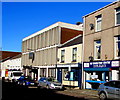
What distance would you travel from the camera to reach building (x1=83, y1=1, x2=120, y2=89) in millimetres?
19562

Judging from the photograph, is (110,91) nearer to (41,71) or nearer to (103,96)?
(103,96)

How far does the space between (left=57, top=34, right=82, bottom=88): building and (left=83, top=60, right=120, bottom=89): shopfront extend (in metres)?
1.36

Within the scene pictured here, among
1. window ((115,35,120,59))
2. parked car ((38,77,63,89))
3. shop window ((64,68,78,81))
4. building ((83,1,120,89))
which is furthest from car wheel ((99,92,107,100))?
shop window ((64,68,78,81))

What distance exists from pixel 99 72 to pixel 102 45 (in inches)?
115

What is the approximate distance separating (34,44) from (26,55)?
4529mm

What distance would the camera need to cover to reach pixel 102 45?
2102 cm

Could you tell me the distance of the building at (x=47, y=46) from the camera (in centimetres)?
3119

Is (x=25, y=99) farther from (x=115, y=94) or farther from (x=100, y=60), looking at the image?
(x=100, y=60)

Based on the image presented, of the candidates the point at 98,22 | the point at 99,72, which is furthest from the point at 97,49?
the point at 98,22

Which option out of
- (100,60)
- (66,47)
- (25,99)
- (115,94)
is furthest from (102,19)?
(25,99)

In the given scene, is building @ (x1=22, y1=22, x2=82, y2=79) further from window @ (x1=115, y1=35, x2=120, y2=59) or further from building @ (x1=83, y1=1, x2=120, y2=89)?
window @ (x1=115, y1=35, x2=120, y2=59)

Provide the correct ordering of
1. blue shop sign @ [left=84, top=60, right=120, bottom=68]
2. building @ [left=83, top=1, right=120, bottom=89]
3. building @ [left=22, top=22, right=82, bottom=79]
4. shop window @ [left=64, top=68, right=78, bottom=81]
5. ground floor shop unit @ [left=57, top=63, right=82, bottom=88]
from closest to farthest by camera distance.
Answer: blue shop sign @ [left=84, top=60, right=120, bottom=68], building @ [left=83, top=1, right=120, bottom=89], shop window @ [left=64, top=68, right=78, bottom=81], ground floor shop unit @ [left=57, top=63, right=82, bottom=88], building @ [left=22, top=22, right=82, bottom=79]

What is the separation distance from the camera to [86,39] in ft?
77.2

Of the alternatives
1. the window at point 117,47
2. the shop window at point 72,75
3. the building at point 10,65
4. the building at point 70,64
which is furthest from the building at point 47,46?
the window at point 117,47
